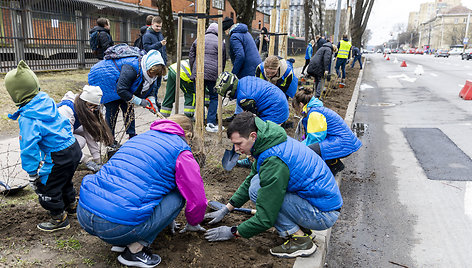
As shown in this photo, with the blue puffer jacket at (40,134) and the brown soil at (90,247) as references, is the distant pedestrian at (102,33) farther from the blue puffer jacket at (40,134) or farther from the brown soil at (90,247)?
the blue puffer jacket at (40,134)

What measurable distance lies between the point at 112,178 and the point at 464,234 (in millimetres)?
3189

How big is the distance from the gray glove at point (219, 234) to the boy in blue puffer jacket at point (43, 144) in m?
1.19

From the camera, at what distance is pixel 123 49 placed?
4.68m

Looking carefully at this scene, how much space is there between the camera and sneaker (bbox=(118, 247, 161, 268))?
2.46 m

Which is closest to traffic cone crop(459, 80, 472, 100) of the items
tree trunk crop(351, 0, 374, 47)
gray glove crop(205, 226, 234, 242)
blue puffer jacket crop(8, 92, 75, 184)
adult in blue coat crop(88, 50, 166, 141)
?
adult in blue coat crop(88, 50, 166, 141)

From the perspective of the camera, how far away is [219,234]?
2.82 meters

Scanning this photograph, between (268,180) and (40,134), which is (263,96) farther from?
(40,134)

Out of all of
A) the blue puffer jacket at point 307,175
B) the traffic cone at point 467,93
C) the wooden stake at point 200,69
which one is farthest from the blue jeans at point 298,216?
the traffic cone at point 467,93

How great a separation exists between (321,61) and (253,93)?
5609 millimetres

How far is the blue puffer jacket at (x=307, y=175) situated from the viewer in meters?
2.49

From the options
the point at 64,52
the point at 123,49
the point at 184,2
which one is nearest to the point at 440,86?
A: the point at 123,49

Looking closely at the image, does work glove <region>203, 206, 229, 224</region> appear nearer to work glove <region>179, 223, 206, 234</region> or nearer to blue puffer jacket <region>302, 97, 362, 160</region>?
work glove <region>179, 223, 206, 234</region>

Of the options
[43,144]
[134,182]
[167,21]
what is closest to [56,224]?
[43,144]

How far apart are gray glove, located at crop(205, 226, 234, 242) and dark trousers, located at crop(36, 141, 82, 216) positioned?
3.99 feet
